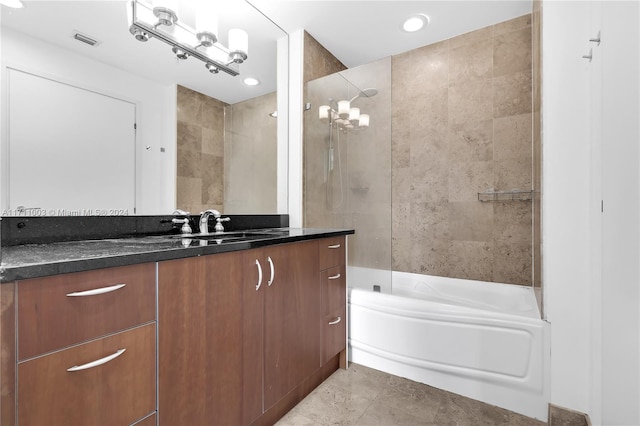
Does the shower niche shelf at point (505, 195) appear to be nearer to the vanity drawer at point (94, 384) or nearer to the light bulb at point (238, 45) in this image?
the light bulb at point (238, 45)

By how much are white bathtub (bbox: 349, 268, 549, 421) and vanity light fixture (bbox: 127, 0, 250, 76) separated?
1.65m

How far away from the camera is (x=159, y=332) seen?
2.98 feet

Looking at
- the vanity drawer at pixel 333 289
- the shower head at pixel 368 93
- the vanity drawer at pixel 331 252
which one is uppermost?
the shower head at pixel 368 93

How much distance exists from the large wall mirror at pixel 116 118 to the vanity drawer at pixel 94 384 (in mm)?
703

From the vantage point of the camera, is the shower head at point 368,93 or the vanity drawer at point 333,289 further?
the shower head at point 368,93

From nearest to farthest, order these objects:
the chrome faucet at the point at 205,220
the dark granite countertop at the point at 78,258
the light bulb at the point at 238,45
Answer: the dark granite countertop at the point at 78,258 → the chrome faucet at the point at 205,220 → the light bulb at the point at 238,45

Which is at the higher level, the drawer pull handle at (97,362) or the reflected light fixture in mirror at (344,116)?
the reflected light fixture in mirror at (344,116)

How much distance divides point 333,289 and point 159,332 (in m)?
1.03

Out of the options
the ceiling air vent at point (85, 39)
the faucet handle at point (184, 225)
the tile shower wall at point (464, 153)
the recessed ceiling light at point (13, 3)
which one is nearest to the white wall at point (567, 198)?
the tile shower wall at point (464, 153)

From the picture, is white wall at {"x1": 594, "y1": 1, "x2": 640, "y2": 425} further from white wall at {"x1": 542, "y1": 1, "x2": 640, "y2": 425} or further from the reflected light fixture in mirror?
the reflected light fixture in mirror

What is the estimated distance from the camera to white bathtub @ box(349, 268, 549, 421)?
1495 mm

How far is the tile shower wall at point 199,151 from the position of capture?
1.67 meters

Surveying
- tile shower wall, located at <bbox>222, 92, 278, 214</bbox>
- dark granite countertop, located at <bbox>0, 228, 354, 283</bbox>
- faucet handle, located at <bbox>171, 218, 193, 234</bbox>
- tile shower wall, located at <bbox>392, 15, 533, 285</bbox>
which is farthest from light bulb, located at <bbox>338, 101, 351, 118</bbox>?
dark granite countertop, located at <bbox>0, 228, 354, 283</bbox>

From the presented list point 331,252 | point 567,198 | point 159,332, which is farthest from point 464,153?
point 159,332
